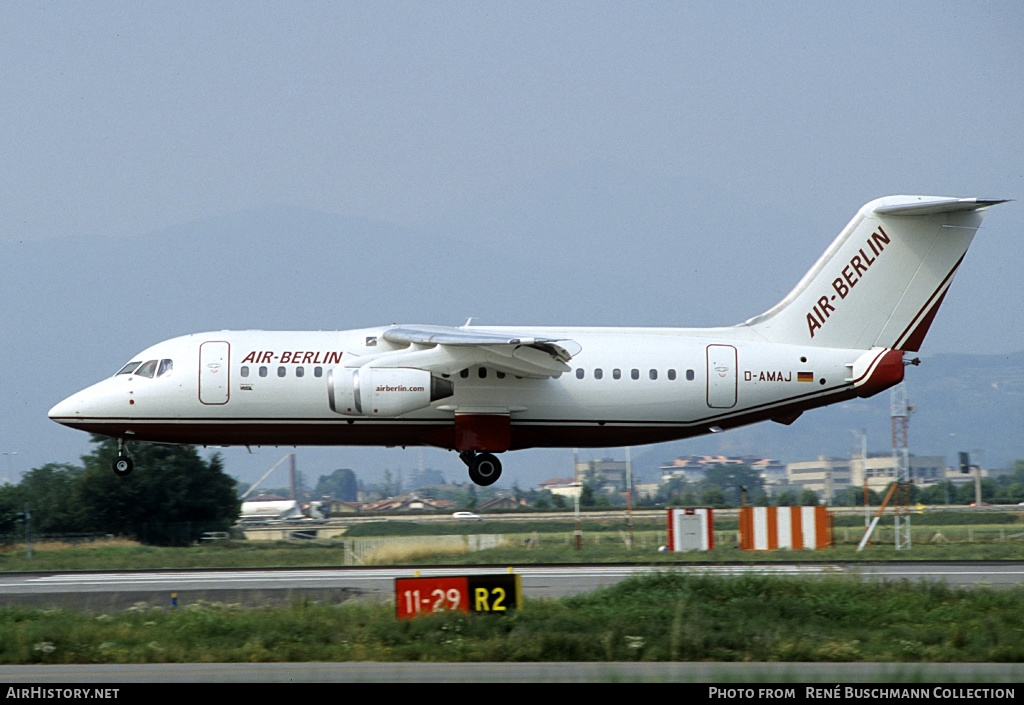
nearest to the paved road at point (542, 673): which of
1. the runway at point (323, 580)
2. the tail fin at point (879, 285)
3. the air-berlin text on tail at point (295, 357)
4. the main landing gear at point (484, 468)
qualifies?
the runway at point (323, 580)

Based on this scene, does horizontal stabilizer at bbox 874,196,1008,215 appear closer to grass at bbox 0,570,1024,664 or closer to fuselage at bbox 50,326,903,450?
fuselage at bbox 50,326,903,450

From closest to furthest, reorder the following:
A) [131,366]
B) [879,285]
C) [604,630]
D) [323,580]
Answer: [604,630], [323,580], [131,366], [879,285]

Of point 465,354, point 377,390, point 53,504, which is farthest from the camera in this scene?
point 53,504

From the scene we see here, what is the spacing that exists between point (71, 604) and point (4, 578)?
658cm

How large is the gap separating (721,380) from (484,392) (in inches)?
211

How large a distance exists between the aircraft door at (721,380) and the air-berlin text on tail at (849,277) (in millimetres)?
2377

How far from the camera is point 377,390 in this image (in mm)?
23219

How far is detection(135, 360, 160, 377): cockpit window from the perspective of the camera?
24.7m

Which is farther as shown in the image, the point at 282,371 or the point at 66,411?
the point at 66,411

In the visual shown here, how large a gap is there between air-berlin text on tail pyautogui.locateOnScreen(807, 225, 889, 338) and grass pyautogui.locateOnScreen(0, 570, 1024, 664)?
33.8 ft

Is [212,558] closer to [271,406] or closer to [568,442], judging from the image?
[271,406]

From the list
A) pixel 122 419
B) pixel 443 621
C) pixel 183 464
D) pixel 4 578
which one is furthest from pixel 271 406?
pixel 183 464

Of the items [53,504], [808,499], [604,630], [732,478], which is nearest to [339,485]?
[732,478]

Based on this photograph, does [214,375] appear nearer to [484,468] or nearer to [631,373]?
[484,468]
